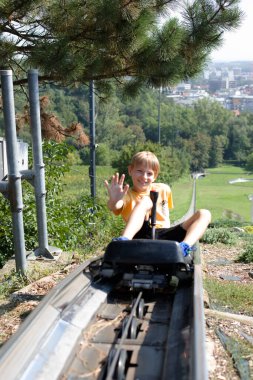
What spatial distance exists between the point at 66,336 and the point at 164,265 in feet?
3.43

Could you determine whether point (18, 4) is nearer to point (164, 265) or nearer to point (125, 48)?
point (125, 48)

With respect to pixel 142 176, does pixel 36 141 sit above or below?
above

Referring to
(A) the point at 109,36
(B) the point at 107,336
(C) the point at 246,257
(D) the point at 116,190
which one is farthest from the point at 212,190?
(B) the point at 107,336

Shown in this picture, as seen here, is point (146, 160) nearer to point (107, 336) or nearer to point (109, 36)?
point (107, 336)

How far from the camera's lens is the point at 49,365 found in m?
2.77

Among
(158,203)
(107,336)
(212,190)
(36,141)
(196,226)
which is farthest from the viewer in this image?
(212,190)

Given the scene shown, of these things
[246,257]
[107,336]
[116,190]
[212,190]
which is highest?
[116,190]

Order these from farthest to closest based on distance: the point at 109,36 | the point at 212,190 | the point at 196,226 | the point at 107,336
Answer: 1. the point at 212,190
2. the point at 109,36
3. the point at 196,226
4. the point at 107,336

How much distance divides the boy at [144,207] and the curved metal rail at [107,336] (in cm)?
56

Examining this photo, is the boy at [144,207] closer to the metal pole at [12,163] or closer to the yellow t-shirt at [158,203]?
the yellow t-shirt at [158,203]

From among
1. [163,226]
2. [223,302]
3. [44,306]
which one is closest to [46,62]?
[163,226]

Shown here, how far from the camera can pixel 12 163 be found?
17.0 feet

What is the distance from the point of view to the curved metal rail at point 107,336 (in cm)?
265

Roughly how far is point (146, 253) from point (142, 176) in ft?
2.95
